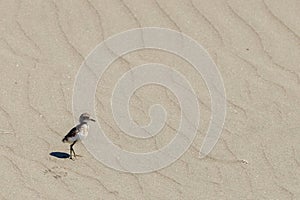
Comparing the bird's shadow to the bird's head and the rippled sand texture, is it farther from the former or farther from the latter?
the bird's head

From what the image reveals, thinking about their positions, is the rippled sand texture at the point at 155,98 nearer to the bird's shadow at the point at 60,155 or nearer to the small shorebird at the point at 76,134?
the bird's shadow at the point at 60,155

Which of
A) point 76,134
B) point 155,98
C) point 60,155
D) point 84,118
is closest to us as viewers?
point 76,134

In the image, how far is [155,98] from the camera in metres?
8.72

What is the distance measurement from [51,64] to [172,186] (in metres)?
1.99

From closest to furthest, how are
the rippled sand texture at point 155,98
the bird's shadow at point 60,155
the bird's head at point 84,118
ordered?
1. the rippled sand texture at point 155,98
2. the bird's shadow at point 60,155
3. the bird's head at point 84,118

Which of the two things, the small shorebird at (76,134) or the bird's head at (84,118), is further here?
the bird's head at (84,118)

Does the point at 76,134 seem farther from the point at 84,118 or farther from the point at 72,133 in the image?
the point at 84,118

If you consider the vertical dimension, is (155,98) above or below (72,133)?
above

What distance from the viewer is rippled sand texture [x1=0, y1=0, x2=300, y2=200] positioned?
25.3ft

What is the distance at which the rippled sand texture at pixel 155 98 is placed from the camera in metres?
7.71

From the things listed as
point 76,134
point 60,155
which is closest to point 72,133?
point 76,134

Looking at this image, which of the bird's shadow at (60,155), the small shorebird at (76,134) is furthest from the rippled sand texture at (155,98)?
the small shorebird at (76,134)

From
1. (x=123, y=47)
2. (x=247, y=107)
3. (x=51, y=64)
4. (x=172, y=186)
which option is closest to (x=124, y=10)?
(x=123, y=47)

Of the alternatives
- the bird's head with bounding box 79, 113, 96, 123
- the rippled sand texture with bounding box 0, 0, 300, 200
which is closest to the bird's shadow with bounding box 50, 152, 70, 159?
the rippled sand texture with bounding box 0, 0, 300, 200
